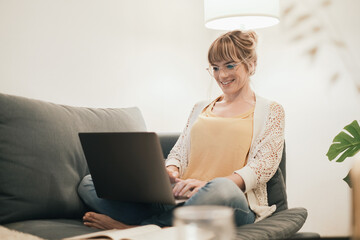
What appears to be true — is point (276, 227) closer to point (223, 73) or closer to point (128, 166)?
point (128, 166)

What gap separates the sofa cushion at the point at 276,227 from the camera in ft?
4.25

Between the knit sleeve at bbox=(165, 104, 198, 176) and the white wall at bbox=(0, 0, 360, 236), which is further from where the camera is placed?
the white wall at bbox=(0, 0, 360, 236)

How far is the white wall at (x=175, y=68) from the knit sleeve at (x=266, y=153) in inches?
23.7

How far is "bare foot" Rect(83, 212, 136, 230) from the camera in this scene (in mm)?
1477

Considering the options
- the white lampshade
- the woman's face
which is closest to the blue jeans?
the woman's face

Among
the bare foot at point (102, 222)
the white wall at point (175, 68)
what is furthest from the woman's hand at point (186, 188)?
the white wall at point (175, 68)

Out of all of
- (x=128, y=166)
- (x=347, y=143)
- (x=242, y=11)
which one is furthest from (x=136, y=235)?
(x=242, y=11)

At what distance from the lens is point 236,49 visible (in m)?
1.83

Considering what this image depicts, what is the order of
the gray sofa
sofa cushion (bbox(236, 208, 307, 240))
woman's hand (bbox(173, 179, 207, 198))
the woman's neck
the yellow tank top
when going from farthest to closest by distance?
the woman's neck
the yellow tank top
woman's hand (bbox(173, 179, 207, 198))
the gray sofa
sofa cushion (bbox(236, 208, 307, 240))

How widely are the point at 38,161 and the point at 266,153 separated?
0.78 metres

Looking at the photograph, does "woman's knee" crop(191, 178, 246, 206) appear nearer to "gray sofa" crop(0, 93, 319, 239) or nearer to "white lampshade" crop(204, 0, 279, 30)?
"gray sofa" crop(0, 93, 319, 239)

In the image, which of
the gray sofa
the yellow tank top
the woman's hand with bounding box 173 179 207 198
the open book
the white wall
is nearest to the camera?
the open book

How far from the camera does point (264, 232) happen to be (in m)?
1.34

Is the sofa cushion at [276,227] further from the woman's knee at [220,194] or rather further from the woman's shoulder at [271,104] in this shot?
the woman's shoulder at [271,104]
